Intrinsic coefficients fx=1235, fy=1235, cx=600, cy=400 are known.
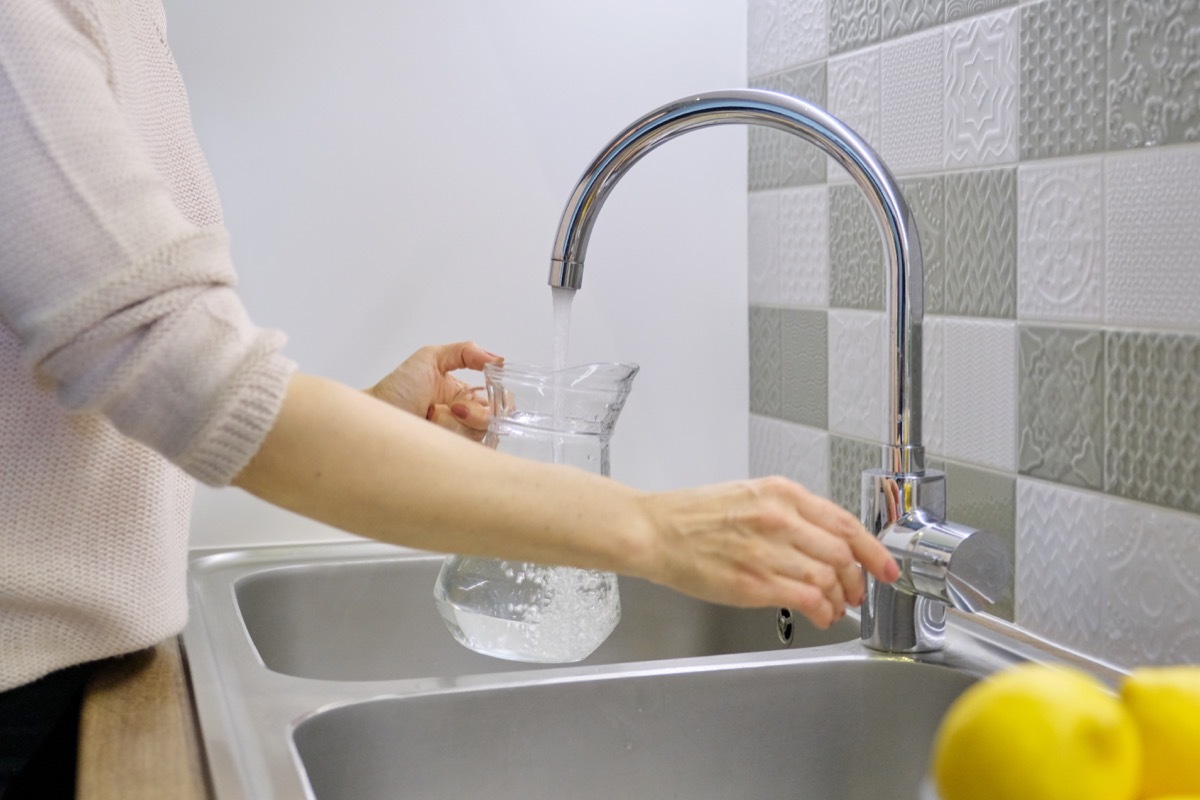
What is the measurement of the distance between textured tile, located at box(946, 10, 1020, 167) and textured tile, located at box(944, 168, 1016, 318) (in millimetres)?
17

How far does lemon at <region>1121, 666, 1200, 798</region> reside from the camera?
390 mm

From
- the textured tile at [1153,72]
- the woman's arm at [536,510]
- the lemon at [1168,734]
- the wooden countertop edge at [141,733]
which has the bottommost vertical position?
the wooden countertop edge at [141,733]

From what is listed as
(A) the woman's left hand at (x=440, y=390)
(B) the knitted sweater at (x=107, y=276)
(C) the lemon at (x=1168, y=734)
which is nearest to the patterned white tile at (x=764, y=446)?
(A) the woman's left hand at (x=440, y=390)

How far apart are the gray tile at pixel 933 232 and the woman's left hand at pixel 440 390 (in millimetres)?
390

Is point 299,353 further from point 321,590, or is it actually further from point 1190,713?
point 1190,713

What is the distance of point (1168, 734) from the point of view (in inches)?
15.4

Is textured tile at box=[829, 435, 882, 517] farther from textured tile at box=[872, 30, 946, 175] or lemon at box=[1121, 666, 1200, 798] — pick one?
lemon at box=[1121, 666, 1200, 798]

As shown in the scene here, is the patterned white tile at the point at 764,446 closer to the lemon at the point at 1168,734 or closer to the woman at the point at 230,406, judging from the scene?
the woman at the point at 230,406

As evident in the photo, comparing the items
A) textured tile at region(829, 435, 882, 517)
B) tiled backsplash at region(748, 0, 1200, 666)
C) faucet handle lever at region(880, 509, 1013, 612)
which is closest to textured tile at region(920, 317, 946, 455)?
tiled backsplash at region(748, 0, 1200, 666)

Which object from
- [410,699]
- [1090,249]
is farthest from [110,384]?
[1090,249]

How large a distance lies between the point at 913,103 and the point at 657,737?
58 centimetres

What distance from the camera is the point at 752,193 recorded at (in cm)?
138

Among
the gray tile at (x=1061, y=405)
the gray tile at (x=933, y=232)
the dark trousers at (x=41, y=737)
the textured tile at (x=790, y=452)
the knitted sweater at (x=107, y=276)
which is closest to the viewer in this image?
the knitted sweater at (x=107, y=276)

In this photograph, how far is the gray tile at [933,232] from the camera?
103 cm
